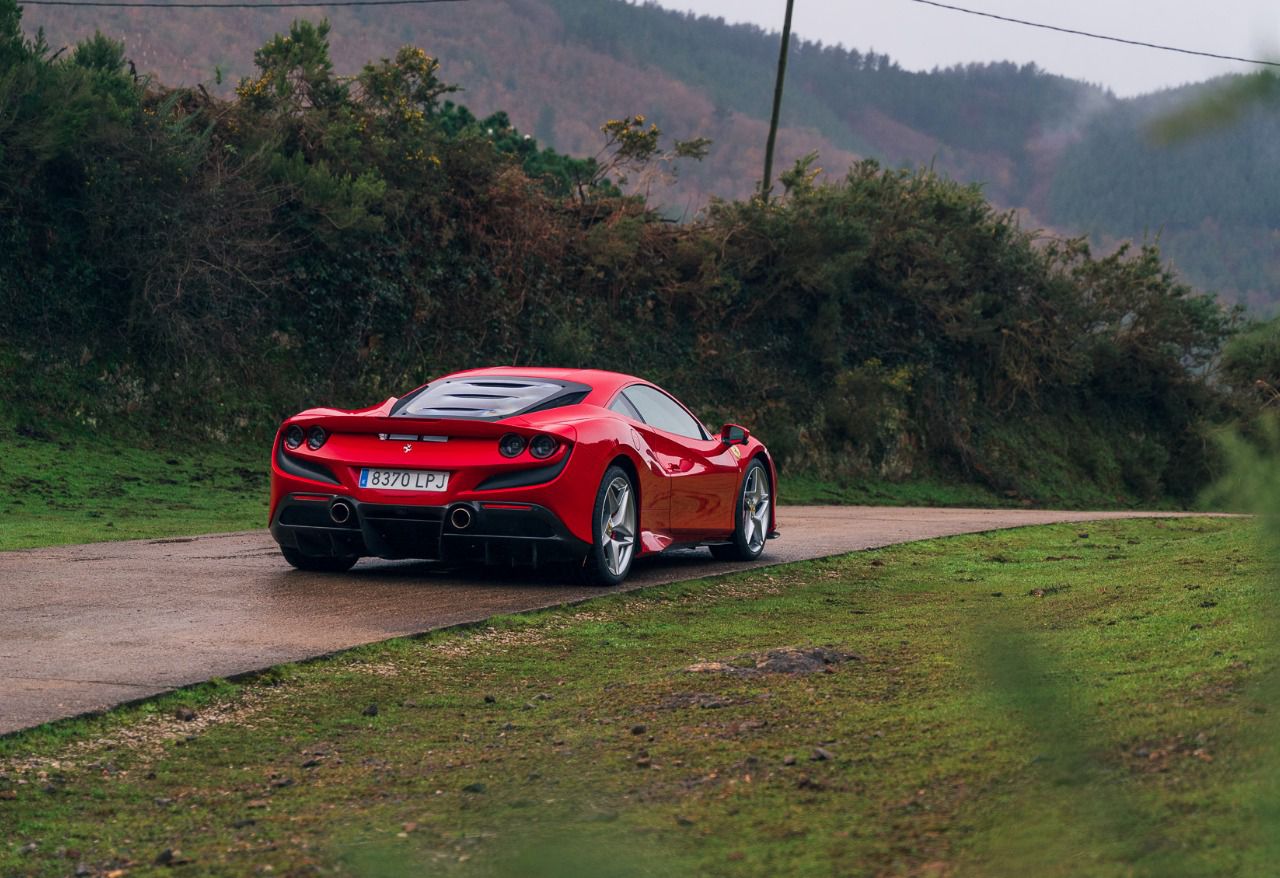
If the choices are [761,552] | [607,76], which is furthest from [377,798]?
[607,76]

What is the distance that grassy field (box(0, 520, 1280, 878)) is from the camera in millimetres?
1835

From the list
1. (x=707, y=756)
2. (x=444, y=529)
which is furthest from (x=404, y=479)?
(x=707, y=756)

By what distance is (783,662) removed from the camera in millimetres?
6551

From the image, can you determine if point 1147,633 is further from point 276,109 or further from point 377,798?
point 276,109

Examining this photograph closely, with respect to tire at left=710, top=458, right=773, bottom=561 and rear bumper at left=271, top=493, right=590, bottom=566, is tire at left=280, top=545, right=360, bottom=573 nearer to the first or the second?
rear bumper at left=271, top=493, right=590, bottom=566

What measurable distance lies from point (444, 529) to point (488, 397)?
46.6 inches

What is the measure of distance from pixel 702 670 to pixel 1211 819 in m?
3.89

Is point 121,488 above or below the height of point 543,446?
below

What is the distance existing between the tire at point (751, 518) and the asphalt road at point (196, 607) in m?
0.22

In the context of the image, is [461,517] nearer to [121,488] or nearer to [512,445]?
[512,445]

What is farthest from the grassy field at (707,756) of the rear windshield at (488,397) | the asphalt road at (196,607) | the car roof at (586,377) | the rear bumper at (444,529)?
the car roof at (586,377)

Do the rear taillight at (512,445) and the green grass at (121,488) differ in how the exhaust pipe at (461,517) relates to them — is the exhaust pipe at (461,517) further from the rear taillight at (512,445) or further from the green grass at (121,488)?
the green grass at (121,488)

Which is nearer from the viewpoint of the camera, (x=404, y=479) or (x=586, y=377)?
(x=404, y=479)

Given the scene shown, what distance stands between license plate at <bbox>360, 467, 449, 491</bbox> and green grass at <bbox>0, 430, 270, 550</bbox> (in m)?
4.23
